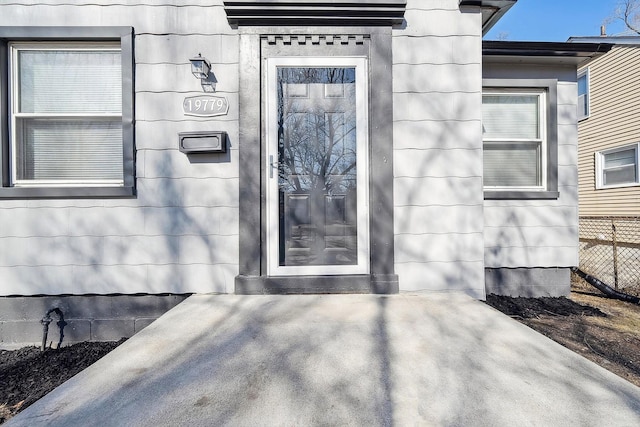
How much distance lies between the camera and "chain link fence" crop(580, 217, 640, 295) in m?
4.65

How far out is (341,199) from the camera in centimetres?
269

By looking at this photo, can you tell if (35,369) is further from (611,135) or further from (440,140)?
(611,135)

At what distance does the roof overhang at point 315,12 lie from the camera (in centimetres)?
253

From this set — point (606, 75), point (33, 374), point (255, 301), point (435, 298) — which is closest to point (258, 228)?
point (255, 301)

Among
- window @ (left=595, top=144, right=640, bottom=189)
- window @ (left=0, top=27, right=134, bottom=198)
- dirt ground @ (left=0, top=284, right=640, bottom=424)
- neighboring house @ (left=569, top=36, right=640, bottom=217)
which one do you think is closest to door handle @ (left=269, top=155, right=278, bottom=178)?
window @ (left=0, top=27, right=134, bottom=198)

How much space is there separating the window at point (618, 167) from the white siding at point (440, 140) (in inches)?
304

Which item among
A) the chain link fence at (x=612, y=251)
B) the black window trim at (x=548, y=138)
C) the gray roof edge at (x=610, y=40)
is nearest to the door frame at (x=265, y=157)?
the black window trim at (x=548, y=138)

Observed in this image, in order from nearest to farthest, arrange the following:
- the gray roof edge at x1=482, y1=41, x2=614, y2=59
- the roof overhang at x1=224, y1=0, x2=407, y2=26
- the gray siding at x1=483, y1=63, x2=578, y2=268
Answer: the roof overhang at x1=224, y1=0, x2=407, y2=26, the gray roof edge at x1=482, y1=41, x2=614, y2=59, the gray siding at x1=483, y1=63, x2=578, y2=268

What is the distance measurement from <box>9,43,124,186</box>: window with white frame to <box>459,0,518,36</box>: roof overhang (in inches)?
116

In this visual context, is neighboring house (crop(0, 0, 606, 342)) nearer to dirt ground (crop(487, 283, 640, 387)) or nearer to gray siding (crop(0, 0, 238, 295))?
gray siding (crop(0, 0, 238, 295))

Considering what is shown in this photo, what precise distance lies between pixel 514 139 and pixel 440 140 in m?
1.74

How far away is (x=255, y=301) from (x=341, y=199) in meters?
1.05

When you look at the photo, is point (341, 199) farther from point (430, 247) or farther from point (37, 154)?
point (37, 154)

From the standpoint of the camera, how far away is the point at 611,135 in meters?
8.07
